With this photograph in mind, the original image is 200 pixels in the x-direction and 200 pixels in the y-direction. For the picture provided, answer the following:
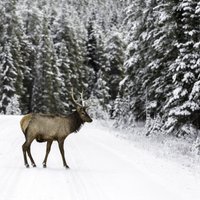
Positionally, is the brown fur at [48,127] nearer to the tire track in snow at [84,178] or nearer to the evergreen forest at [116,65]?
the tire track in snow at [84,178]

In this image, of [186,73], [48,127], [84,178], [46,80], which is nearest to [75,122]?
[48,127]

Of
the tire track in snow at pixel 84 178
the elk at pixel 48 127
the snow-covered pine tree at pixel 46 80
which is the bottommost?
the snow-covered pine tree at pixel 46 80

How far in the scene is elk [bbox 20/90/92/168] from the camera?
1177 cm

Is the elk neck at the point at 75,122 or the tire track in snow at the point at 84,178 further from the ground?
the elk neck at the point at 75,122

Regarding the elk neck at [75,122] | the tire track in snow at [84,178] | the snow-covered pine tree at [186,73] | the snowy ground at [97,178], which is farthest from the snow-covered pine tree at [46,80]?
the elk neck at [75,122]

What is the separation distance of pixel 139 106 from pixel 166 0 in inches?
346

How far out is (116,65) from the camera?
5644 centimetres

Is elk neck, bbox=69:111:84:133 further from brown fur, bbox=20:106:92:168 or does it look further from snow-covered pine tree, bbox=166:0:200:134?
snow-covered pine tree, bbox=166:0:200:134

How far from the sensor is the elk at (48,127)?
463 inches

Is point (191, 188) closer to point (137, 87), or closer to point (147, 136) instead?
point (147, 136)

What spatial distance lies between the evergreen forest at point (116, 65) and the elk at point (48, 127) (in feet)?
4.33

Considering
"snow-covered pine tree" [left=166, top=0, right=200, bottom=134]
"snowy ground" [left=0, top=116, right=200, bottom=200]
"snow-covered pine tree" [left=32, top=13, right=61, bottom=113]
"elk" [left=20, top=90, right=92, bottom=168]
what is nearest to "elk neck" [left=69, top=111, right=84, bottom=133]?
"elk" [left=20, top=90, right=92, bottom=168]

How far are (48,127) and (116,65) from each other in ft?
147

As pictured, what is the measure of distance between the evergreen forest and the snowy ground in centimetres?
266
